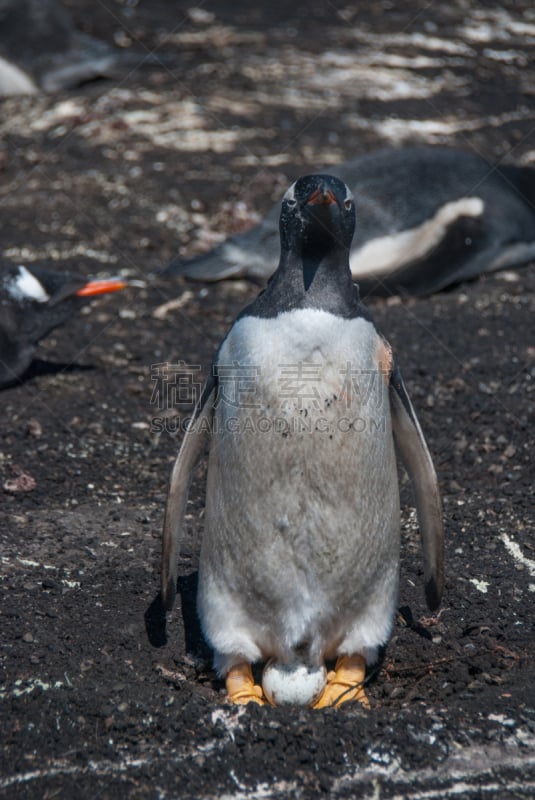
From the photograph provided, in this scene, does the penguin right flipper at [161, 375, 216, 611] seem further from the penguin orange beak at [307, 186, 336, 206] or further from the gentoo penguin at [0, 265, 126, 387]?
the gentoo penguin at [0, 265, 126, 387]

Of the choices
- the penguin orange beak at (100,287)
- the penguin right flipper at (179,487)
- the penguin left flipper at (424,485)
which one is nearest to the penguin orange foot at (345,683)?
the penguin left flipper at (424,485)

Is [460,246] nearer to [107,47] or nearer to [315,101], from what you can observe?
[315,101]

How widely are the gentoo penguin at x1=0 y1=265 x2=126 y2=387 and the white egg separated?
Result: 2297mm

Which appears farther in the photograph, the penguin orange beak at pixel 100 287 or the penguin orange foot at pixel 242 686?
the penguin orange beak at pixel 100 287

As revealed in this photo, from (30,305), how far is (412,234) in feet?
6.97

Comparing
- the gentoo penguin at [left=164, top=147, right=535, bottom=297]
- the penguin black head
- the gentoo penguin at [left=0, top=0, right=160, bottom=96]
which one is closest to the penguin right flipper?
the penguin black head

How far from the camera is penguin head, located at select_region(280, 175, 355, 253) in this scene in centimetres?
238

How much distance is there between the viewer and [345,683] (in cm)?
261

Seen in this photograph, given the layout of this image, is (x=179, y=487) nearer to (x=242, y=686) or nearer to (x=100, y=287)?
(x=242, y=686)

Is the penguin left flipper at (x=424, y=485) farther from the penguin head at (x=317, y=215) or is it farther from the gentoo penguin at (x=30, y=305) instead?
the gentoo penguin at (x=30, y=305)

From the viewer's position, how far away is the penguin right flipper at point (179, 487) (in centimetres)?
266

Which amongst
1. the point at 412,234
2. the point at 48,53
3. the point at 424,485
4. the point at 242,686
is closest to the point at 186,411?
the point at 424,485

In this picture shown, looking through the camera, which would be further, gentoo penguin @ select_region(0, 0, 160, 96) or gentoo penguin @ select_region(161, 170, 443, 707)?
gentoo penguin @ select_region(0, 0, 160, 96)

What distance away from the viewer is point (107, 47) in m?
9.32
